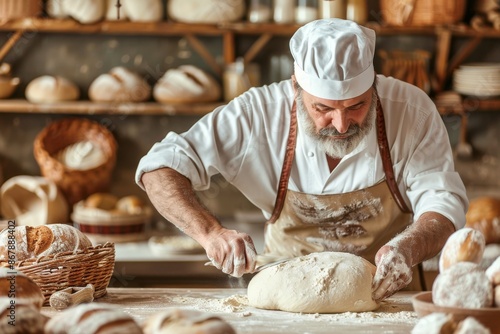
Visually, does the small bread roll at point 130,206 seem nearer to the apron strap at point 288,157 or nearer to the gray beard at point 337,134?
the apron strap at point 288,157

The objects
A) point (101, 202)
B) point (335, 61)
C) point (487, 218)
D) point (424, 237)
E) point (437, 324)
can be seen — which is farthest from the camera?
point (101, 202)

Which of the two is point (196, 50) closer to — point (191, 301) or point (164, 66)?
point (164, 66)

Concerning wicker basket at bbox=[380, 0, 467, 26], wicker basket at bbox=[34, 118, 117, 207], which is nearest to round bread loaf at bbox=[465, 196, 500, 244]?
wicker basket at bbox=[380, 0, 467, 26]

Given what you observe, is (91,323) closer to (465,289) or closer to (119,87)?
(465,289)

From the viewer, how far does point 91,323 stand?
4.79ft

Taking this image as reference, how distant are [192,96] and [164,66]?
0.46 meters

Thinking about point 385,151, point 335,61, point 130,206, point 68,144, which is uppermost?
point 335,61

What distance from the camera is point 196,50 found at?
4797 millimetres

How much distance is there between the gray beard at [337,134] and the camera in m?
2.55

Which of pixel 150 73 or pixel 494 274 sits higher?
pixel 494 274

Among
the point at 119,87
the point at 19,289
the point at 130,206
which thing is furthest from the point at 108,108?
the point at 19,289

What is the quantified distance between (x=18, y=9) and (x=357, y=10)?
1941 mm

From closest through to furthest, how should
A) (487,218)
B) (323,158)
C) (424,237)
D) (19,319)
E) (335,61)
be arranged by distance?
(19,319), (424,237), (335,61), (323,158), (487,218)

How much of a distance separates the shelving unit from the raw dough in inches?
88.1
